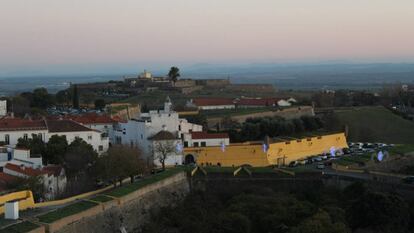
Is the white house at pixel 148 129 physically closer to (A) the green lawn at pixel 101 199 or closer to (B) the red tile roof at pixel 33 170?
(B) the red tile roof at pixel 33 170

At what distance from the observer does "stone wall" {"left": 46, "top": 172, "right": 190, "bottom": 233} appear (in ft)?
72.0

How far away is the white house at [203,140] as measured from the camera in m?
39.2

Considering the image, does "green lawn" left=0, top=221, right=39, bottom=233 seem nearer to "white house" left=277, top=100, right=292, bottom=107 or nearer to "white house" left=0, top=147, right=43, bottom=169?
"white house" left=0, top=147, right=43, bottom=169

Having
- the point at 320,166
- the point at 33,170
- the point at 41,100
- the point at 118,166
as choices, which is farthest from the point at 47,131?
the point at 41,100

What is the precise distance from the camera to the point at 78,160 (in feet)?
103

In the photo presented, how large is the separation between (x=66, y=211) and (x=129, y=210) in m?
3.82

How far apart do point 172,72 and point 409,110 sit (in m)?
30.5

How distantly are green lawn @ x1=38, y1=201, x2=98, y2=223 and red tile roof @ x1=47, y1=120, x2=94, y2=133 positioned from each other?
48.7 ft

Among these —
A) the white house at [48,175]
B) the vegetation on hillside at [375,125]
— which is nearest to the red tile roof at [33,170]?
the white house at [48,175]

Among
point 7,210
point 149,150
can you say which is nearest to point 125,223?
point 7,210

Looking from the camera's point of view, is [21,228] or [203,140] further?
[203,140]

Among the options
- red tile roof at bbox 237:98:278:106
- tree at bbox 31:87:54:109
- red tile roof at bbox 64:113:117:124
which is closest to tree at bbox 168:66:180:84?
red tile roof at bbox 237:98:278:106

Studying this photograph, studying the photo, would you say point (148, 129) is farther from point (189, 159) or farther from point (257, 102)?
point (257, 102)

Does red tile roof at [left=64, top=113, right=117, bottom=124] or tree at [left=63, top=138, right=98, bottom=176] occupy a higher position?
red tile roof at [left=64, top=113, right=117, bottom=124]
